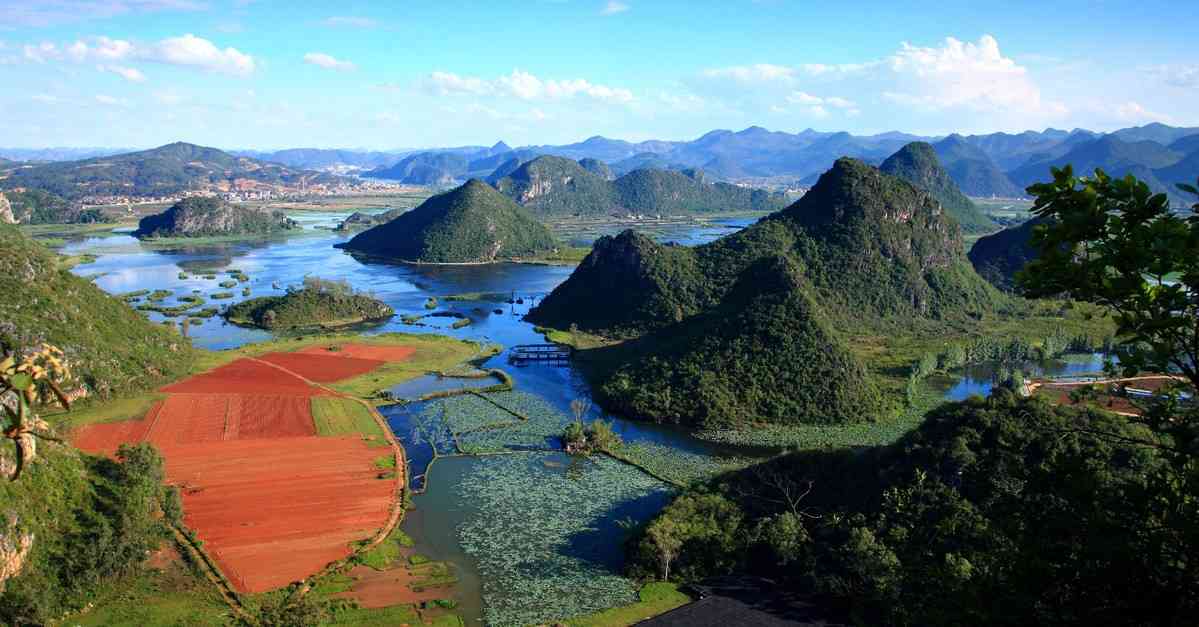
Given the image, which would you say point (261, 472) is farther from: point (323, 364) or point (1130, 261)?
point (1130, 261)

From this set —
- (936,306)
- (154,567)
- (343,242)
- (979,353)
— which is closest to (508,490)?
(154,567)

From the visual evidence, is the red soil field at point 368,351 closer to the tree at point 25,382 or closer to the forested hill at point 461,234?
the forested hill at point 461,234

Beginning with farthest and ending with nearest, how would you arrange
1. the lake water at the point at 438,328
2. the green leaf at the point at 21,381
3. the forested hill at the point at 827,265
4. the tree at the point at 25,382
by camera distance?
the forested hill at the point at 827,265
the lake water at the point at 438,328
the green leaf at the point at 21,381
the tree at the point at 25,382

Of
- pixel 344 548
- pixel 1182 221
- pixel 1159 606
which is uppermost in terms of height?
pixel 1182 221

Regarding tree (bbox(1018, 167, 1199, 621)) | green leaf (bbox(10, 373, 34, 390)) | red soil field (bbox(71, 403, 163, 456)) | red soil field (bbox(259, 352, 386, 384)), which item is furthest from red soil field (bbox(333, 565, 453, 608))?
red soil field (bbox(259, 352, 386, 384))

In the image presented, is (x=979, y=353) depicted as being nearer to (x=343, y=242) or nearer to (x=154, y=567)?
(x=154, y=567)

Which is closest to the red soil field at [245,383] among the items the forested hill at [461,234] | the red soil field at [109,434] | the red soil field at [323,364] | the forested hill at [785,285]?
the red soil field at [323,364]
